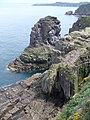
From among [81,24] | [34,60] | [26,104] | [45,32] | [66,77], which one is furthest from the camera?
[81,24]

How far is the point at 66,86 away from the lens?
194ft

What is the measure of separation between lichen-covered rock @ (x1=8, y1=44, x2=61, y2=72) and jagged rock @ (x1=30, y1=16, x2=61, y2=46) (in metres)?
6.54

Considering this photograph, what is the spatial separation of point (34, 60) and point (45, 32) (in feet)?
61.1

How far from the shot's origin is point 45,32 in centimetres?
12244

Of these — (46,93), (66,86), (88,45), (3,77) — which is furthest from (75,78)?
(3,77)

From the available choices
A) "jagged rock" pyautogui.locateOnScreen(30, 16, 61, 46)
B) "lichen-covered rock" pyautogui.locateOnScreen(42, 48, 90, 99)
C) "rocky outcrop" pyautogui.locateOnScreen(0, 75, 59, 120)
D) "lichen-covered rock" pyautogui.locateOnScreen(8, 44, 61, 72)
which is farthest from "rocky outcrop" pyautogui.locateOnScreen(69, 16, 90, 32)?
"rocky outcrop" pyautogui.locateOnScreen(0, 75, 59, 120)

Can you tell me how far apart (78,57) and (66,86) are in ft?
35.4

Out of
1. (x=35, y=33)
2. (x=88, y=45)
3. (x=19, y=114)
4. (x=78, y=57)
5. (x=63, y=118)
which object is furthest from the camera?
(x=35, y=33)

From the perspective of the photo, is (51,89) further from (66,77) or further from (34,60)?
(34,60)

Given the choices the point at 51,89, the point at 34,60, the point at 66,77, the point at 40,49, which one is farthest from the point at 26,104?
the point at 40,49

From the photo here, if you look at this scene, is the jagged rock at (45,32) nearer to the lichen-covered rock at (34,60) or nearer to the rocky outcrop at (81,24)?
the lichen-covered rock at (34,60)

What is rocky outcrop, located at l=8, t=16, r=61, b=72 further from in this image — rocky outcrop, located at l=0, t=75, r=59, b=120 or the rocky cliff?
rocky outcrop, located at l=0, t=75, r=59, b=120

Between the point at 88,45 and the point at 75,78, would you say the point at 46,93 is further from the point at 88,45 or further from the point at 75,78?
the point at 88,45

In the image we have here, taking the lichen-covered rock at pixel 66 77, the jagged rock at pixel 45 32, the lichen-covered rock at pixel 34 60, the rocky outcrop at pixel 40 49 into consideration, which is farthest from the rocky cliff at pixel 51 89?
the jagged rock at pixel 45 32
